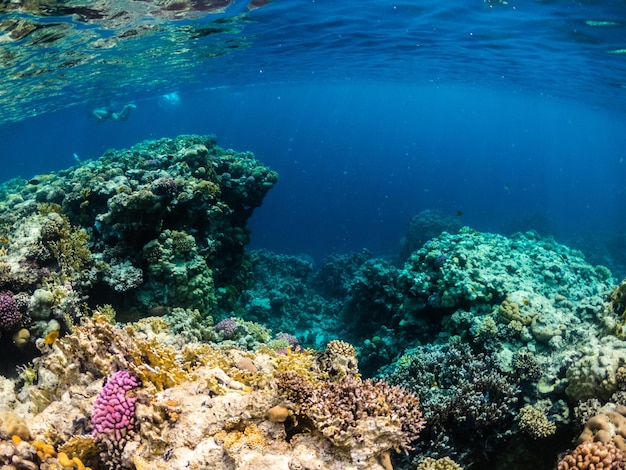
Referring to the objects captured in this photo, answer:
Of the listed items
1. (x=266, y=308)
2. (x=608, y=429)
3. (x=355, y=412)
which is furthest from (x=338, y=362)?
(x=266, y=308)

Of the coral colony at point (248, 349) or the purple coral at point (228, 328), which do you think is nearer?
the coral colony at point (248, 349)

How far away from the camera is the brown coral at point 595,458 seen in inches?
157

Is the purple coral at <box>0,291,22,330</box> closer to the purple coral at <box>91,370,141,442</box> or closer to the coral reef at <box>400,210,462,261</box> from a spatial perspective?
the purple coral at <box>91,370,141,442</box>

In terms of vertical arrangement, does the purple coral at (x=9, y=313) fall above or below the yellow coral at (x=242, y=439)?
below

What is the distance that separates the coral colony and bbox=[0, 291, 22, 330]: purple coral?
0.03 m

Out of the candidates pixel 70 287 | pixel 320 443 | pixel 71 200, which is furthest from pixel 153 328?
pixel 71 200

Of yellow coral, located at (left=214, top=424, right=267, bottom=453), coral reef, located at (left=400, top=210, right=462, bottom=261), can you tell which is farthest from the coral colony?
coral reef, located at (left=400, top=210, right=462, bottom=261)

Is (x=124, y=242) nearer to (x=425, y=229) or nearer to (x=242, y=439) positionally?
(x=242, y=439)

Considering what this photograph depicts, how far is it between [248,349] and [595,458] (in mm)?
5829

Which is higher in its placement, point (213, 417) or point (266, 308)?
point (213, 417)

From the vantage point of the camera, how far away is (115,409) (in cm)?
435

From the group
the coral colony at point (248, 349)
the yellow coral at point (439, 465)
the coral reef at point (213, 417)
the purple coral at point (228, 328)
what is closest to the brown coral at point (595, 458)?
the coral colony at point (248, 349)

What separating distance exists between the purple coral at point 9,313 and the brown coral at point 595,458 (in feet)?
30.4

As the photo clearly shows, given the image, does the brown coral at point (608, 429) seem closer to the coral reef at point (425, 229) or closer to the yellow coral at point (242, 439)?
the yellow coral at point (242, 439)
